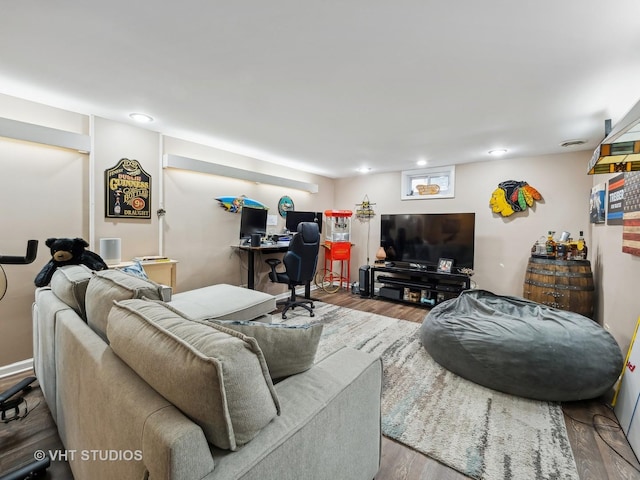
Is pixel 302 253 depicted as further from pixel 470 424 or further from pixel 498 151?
pixel 498 151

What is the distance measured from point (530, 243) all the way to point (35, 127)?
570 cm

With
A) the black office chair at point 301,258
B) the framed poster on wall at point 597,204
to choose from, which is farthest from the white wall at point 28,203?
the framed poster on wall at point 597,204

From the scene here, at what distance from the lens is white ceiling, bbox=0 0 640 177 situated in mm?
1423

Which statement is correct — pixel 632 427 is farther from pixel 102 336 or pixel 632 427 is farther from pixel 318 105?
pixel 318 105

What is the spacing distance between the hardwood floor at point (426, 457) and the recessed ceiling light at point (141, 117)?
97.1 inches

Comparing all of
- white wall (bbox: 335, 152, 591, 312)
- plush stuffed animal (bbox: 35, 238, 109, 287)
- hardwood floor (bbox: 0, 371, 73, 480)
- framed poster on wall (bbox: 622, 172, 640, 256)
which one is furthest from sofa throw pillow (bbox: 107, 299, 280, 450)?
white wall (bbox: 335, 152, 591, 312)

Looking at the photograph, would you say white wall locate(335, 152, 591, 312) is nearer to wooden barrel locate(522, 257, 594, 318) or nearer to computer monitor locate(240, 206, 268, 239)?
wooden barrel locate(522, 257, 594, 318)

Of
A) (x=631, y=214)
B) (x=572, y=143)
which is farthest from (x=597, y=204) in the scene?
(x=631, y=214)

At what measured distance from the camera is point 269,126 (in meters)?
3.03

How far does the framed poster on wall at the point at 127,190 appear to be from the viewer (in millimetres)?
2891

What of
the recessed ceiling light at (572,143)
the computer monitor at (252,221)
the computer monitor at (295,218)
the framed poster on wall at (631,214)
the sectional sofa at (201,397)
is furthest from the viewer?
the computer monitor at (295,218)

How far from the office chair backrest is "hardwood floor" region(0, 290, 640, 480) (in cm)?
231

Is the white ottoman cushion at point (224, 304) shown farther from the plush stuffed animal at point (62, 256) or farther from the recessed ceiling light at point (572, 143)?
the recessed ceiling light at point (572, 143)

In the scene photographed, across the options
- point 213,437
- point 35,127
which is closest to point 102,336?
point 213,437
